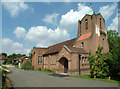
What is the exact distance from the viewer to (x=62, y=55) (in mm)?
23266

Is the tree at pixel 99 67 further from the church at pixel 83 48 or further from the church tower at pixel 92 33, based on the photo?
the church tower at pixel 92 33

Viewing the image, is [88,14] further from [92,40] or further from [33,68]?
[33,68]

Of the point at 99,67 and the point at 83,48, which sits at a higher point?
the point at 83,48

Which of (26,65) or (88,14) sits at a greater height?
(88,14)

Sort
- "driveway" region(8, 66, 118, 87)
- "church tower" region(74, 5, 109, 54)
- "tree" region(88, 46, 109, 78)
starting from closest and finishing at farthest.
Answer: "driveway" region(8, 66, 118, 87), "tree" region(88, 46, 109, 78), "church tower" region(74, 5, 109, 54)

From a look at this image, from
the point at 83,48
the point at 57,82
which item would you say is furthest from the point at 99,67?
the point at 83,48

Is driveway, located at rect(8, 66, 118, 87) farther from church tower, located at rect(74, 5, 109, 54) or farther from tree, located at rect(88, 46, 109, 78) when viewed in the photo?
church tower, located at rect(74, 5, 109, 54)

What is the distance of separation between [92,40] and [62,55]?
25.2 feet

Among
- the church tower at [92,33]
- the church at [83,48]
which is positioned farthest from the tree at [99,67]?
the church tower at [92,33]

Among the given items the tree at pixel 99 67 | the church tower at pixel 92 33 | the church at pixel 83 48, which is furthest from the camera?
the church tower at pixel 92 33

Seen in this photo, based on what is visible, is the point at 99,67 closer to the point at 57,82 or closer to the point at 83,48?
the point at 57,82

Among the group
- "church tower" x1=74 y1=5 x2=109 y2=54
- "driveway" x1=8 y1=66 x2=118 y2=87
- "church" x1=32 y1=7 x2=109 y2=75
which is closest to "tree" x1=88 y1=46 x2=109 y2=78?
"driveway" x1=8 y1=66 x2=118 y2=87

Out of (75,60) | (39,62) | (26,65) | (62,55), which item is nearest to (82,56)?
(75,60)

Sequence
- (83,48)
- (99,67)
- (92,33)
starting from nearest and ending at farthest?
(99,67) < (92,33) < (83,48)
